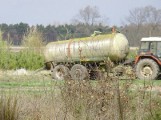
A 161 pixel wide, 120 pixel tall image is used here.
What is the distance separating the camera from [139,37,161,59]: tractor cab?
22.0 m

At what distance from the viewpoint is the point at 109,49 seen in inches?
869

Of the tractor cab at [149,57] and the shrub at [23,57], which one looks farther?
the shrub at [23,57]

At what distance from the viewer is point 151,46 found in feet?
72.4

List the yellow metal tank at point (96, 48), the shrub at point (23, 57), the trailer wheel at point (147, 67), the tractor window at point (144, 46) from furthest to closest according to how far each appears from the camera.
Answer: the shrub at point (23, 57) < the tractor window at point (144, 46) < the yellow metal tank at point (96, 48) < the trailer wheel at point (147, 67)

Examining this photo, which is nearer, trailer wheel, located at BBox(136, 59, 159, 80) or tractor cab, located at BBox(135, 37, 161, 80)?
trailer wheel, located at BBox(136, 59, 159, 80)

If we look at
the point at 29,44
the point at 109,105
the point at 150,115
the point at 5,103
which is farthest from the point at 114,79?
the point at 29,44

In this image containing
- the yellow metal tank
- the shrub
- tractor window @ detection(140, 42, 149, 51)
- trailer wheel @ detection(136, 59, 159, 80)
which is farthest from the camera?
the shrub

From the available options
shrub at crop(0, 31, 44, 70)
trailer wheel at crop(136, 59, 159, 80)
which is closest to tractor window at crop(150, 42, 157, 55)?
trailer wheel at crop(136, 59, 159, 80)

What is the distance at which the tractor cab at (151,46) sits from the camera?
2198 cm

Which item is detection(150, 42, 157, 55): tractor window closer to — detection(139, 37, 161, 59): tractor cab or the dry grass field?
detection(139, 37, 161, 59): tractor cab

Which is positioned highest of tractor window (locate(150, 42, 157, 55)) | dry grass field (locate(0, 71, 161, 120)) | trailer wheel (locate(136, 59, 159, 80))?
tractor window (locate(150, 42, 157, 55))

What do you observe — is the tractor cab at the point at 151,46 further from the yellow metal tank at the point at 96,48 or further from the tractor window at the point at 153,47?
the yellow metal tank at the point at 96,48

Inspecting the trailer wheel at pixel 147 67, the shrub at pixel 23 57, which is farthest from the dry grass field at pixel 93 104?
the shrub at pixel 23 57

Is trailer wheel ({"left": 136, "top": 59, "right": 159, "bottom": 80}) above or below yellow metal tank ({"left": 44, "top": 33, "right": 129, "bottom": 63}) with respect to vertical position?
below
